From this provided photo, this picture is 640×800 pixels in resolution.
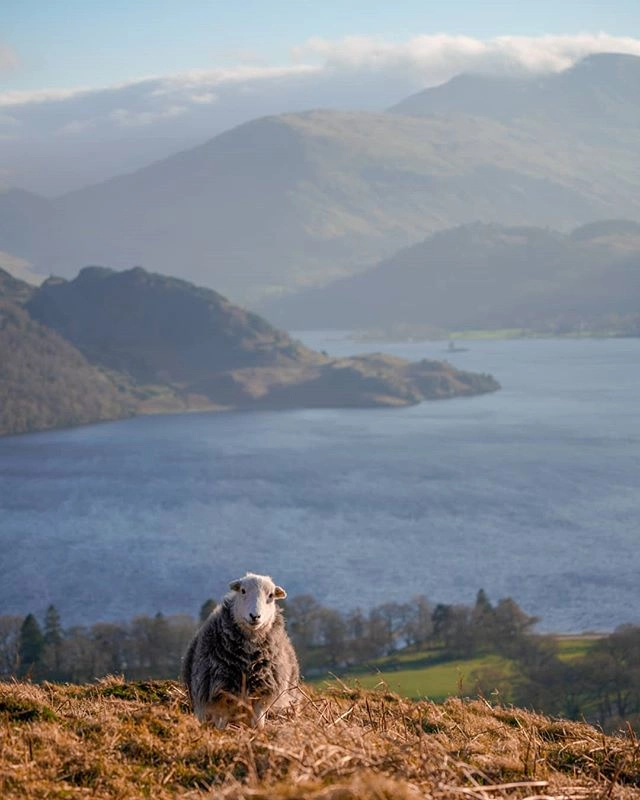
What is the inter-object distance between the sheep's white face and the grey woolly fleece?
0.29ft

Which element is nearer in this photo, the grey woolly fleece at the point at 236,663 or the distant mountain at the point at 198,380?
the grey woolly fleece at the point at 236,663

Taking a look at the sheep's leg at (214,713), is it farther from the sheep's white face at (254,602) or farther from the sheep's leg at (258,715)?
the sheep's white face at (254,602)

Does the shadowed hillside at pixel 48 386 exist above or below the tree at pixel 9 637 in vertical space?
above

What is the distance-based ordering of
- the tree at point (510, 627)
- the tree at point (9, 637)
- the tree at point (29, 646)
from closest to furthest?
the tree at point (9, 637)
the tree at point (29, 646)
the tree at point (510, 627)

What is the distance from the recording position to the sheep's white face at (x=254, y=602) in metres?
6.73

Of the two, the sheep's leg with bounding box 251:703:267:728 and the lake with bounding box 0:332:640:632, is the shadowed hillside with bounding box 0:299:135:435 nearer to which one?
the lake with bounding box 0:332:640:632

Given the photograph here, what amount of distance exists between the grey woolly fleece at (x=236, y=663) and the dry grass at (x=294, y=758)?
0.66 feet

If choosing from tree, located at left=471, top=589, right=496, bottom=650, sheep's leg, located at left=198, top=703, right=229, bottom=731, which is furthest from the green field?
sheep's leg, located at left=198, top=703, right=229, bottom=731

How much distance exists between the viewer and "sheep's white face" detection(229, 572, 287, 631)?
22.1 ft

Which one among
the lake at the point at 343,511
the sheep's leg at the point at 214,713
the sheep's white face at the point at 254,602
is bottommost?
the lake at the point at 343,511

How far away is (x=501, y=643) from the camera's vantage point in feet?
171

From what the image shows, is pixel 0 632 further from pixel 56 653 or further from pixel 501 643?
pixel 501 643

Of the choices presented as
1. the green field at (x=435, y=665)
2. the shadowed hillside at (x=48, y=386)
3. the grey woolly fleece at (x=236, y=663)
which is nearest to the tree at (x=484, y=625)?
the green field at (x=435, y=665)

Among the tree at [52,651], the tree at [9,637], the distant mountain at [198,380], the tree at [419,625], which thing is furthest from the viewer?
the distant mountain at [198,380]
